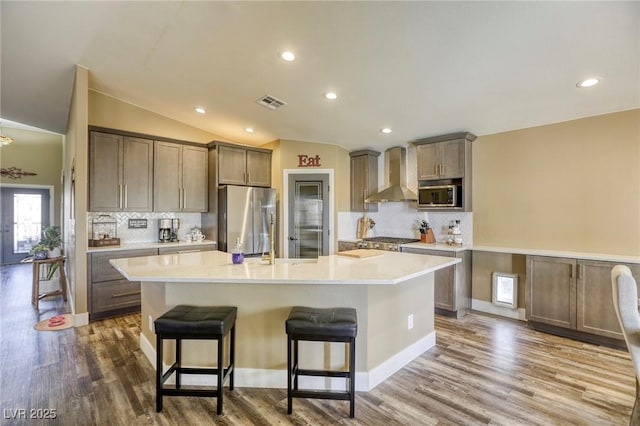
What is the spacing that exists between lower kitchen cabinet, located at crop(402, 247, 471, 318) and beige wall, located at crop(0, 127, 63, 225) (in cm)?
941

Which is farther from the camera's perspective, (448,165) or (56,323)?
(448,165)

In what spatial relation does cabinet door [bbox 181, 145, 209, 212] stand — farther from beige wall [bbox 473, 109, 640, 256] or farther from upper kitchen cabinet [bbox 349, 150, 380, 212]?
beige wall [bbox 473, 109, 640, 256]

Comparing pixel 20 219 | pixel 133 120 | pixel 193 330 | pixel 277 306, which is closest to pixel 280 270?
pixel 277 306

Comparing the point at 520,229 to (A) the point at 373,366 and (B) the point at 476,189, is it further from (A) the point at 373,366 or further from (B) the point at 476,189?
(A) the point at 373,366

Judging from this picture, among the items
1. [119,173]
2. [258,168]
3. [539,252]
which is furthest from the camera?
[258,168]

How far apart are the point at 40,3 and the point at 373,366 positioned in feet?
13.2

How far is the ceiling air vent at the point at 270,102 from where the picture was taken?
3663 millimetres

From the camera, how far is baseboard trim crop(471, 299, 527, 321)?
3.82m

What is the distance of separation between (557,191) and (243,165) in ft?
14.8

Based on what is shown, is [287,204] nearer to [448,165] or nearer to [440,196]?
[440,196]

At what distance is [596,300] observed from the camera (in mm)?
3053

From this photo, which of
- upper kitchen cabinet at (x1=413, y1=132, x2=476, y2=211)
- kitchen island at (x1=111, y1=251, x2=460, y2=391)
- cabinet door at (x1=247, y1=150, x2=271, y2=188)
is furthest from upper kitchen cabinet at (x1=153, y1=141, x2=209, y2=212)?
upper kitchen cabinet at (x1=413, y1=132, x2=476, y2=211)

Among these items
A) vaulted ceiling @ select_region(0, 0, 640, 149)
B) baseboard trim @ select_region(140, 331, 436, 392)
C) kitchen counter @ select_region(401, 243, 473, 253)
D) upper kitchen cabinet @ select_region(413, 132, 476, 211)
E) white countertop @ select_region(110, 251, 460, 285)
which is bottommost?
baseboard trim @ select_region(140, 331, 436, 392)

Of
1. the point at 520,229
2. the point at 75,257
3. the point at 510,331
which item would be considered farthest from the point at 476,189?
the point at 75,257
